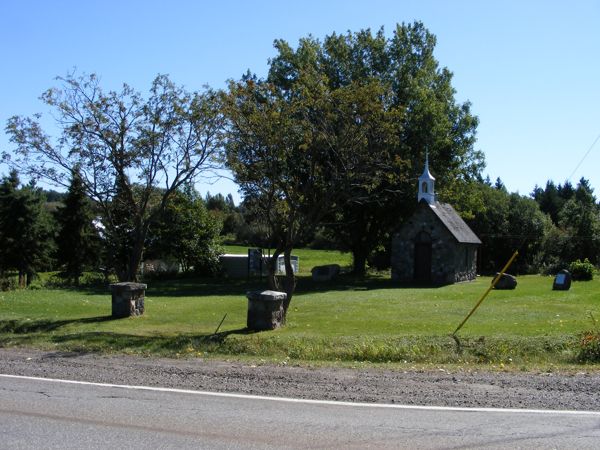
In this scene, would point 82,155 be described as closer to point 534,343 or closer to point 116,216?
point 534,343

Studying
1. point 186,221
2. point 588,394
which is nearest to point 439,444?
point 588,394

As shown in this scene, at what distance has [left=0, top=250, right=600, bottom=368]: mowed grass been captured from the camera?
14.1 meters

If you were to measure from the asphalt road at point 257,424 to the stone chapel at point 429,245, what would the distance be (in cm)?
3155

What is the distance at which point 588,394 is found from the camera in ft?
30.0

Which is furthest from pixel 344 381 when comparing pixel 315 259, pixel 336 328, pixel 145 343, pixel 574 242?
pixel 315 259

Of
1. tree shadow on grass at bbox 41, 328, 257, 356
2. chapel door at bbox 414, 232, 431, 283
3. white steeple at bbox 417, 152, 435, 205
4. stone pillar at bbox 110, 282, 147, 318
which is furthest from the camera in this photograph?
chapel door at bbox 414, 232, 431, 283

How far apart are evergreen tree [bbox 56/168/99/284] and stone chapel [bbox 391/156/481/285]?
19999mm

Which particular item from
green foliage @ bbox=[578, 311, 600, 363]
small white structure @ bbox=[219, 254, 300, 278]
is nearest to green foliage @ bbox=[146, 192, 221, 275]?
small white structure @ bbox=[219, 254, 300, 278]

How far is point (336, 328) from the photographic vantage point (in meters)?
18.0

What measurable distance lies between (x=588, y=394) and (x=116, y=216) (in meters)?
33.8

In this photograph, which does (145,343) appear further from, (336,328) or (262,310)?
(336,328)

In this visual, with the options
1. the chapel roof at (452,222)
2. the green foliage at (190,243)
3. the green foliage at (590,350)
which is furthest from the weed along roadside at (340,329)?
the green foliage at (190,243)

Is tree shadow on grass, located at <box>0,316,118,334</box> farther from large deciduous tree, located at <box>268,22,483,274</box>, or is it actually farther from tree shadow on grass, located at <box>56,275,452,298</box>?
large deciduous tree, located at <box>268,22,483,274</box>

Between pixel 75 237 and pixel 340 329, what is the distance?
1189 inches
